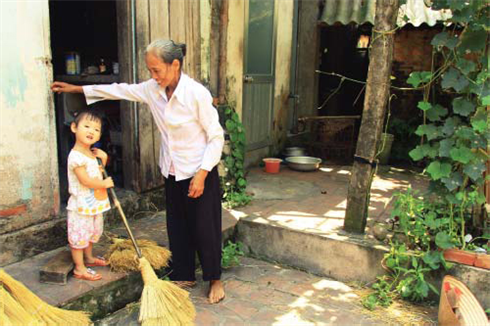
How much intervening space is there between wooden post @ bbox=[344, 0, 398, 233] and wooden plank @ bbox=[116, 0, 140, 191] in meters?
2.31

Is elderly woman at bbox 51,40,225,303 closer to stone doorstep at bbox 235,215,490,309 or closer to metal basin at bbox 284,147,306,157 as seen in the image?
stone doorstep at bbox 235,215,490,309

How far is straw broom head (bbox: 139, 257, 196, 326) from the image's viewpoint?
298 cm

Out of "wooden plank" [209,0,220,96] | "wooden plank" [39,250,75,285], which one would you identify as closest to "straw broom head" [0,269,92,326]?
"wooden plank" [39,250,75,285]

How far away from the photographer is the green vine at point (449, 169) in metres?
3.48

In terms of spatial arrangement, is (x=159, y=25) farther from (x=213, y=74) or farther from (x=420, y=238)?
(x=420, y=238)

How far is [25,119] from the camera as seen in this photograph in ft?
11.3

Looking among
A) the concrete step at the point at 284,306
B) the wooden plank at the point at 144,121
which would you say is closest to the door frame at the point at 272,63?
the wooden plank at the point at 144,121

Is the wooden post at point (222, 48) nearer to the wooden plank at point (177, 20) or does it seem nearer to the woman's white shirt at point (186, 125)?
the wooden plank at point (177, 20)

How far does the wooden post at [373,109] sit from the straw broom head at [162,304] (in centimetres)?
190

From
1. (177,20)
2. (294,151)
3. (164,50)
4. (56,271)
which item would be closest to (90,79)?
(177,20)

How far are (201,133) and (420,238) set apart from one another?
220cm

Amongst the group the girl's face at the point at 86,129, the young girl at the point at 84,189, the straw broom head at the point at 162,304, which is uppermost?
the girl's face at the point at 86,129

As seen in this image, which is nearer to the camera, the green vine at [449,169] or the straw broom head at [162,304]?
the straw broom head at [162,304]

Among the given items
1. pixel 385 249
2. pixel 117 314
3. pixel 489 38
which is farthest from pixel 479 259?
pixel 117 314
